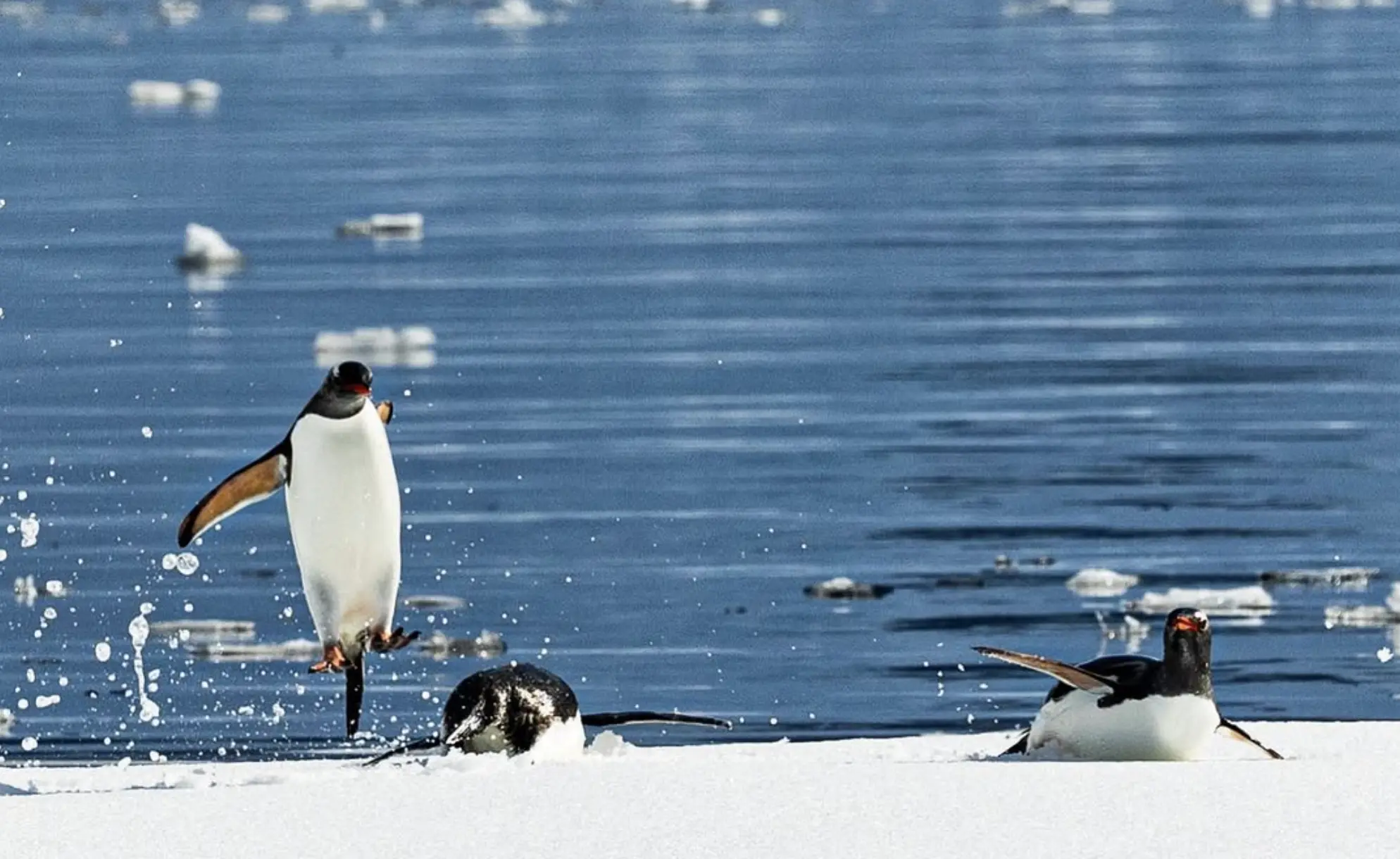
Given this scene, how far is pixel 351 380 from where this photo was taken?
8453mm

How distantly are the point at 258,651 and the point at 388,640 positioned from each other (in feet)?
7.82

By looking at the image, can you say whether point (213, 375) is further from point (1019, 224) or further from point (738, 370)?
point (1019, 224)

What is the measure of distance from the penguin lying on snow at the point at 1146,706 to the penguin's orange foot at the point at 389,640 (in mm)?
1537

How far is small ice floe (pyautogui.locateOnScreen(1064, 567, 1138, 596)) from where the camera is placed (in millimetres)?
11102

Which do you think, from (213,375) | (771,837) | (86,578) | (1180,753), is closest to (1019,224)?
(213,375)

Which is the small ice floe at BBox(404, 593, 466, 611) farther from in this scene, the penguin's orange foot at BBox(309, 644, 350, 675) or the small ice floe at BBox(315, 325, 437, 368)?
the small ice floe at BBox(315, 325, 437, 368)

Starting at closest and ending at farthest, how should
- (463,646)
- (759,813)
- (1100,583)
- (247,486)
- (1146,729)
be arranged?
1. (759,813)
2. (1146,729)
3. (247,486)
4. (463,646)
5. (1100,583)

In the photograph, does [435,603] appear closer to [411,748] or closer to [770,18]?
[411,748]

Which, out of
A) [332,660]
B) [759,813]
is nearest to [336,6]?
[332,660]

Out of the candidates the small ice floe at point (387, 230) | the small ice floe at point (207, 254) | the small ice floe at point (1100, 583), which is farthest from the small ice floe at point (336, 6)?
the small ice floe at point (1100, 583)

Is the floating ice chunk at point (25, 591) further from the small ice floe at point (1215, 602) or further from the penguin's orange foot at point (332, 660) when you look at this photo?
the small ice floe at point (1215, 602)

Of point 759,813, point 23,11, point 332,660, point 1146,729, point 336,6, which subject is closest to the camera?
point 759,813

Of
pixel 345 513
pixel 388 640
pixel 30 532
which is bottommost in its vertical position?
pixel 30 532

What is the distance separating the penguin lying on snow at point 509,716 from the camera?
7.29m
